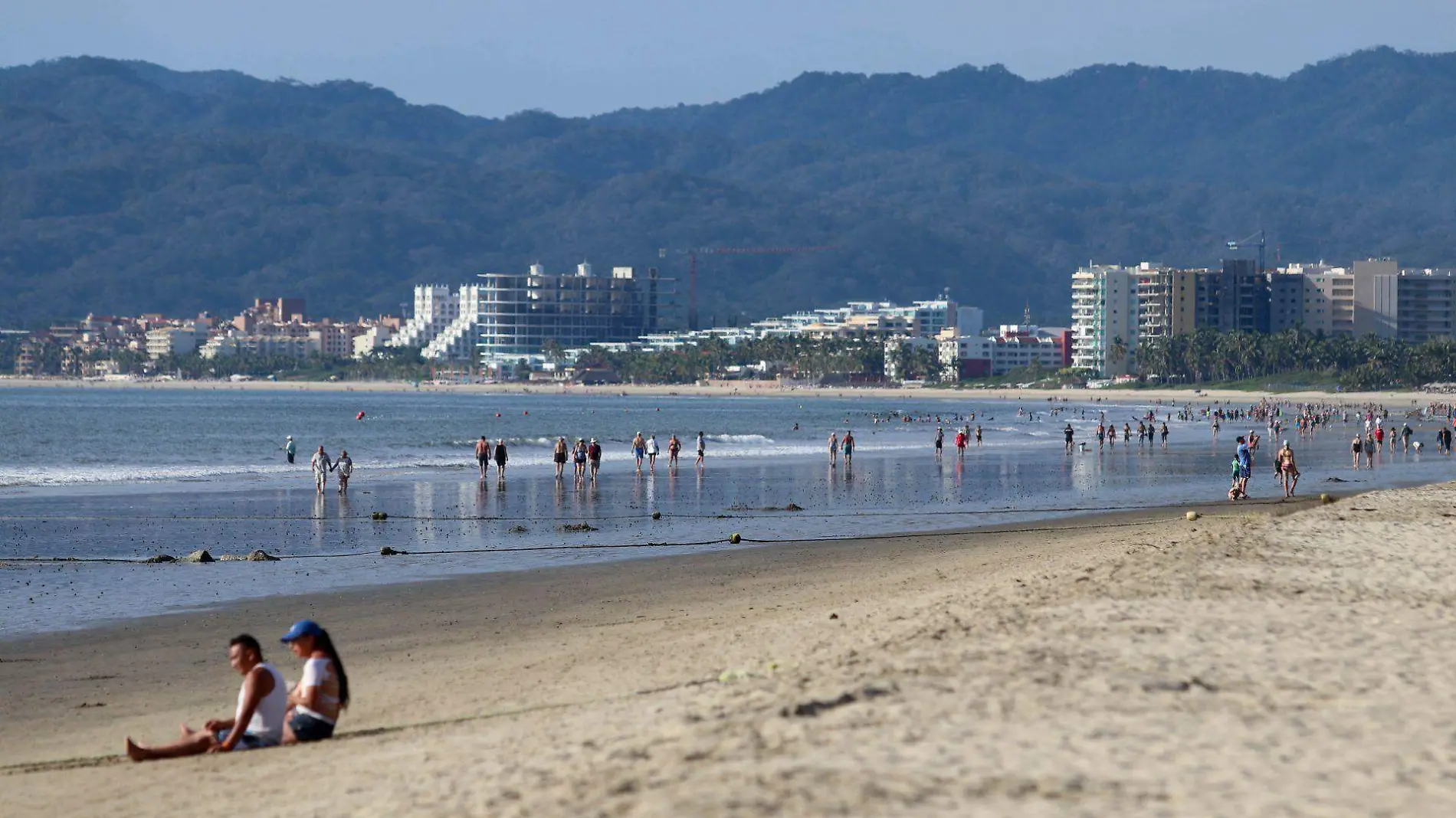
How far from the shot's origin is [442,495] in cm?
3641

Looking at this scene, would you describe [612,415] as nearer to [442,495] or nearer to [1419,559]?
[442,495]

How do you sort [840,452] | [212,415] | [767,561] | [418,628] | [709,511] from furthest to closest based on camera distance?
[212,415] < [840,452] < [709,511] < [767,561] < [418,628]

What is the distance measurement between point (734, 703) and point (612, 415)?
386 ft

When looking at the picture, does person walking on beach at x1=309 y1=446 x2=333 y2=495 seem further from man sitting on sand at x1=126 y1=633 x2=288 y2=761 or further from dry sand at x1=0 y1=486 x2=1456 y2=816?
man sitting on sand at x1=126 y1=633 x2=288 y2=761

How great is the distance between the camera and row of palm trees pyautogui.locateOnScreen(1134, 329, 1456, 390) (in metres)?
159

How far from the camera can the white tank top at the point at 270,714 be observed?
10195 mm

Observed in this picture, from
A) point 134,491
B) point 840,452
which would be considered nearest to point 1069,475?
point 840,452

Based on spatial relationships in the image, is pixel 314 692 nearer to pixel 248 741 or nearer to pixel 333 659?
pixel 333 659

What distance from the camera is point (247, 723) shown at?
10.1 m

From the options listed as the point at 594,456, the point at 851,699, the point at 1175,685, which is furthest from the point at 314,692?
the point at 594,456

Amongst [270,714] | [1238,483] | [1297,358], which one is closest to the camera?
[270,714]

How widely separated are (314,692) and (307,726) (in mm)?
218

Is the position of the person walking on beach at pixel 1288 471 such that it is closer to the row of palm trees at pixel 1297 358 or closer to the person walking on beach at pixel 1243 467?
the person walking on beach at pixel 1243 467

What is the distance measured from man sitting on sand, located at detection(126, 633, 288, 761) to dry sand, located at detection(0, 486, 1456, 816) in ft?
0.55
